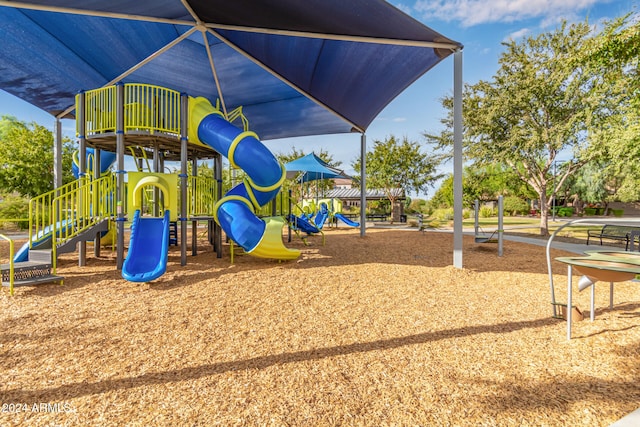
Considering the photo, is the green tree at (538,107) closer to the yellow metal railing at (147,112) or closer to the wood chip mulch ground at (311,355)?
the wood chip mulch ground at (311,355)

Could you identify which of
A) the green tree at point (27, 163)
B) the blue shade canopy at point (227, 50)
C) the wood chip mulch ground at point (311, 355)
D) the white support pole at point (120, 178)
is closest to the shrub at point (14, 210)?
the green tree at point (27, 163)

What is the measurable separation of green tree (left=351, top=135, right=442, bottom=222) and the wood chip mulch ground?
980 inches

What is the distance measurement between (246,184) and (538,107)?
15.6 metres

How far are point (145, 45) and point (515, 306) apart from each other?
1094 cm

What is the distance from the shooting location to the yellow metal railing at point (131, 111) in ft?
24.0

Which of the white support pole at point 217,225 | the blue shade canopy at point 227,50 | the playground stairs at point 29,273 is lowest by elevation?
the playground stairs at point 29,273

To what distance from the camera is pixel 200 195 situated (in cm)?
904

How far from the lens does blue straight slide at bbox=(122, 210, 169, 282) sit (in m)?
5.61

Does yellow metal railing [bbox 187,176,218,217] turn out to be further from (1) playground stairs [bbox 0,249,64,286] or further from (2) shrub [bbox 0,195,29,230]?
(2) shrub [bbox 0,195,29,230]

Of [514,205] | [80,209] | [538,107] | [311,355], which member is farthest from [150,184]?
[514,205]

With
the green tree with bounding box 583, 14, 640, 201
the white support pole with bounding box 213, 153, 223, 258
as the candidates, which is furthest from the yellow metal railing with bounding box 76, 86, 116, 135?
the green tree with bounding box 583, 14, 640, 201

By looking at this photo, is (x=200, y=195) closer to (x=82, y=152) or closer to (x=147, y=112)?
(x=147, y=112)

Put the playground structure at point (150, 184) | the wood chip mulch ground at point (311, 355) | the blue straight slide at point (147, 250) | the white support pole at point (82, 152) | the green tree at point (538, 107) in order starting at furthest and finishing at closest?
the green tree at point (538, 107), the white support pole at point (82, 152), the playground structure at point (150, 184), the blue straight slide at point (147, 250), the wood chip mulch ground at point (311, 355)

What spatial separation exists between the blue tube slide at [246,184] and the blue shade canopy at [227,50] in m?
2.28
